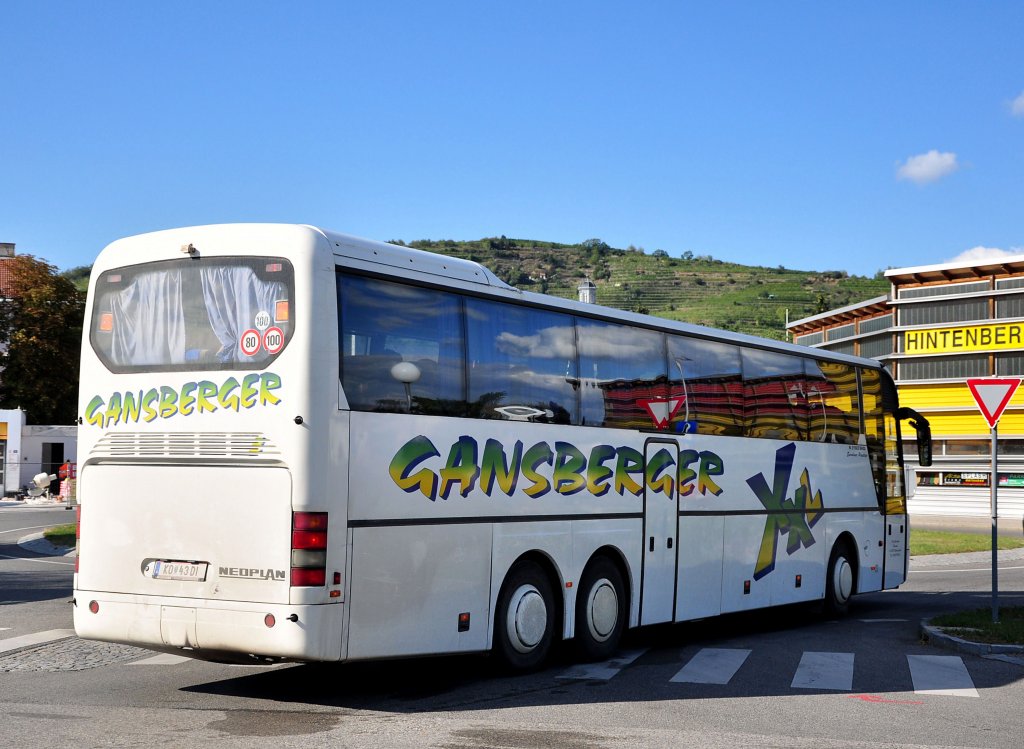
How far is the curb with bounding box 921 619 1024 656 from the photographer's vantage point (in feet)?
40.6

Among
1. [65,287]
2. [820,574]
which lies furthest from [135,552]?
[65,287]

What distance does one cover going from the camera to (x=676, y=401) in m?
13.6

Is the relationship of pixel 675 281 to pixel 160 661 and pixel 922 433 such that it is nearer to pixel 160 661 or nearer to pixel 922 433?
pixel 922 433

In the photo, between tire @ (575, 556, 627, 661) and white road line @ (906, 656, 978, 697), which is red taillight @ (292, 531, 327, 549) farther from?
white road line @ (906, 656, 978, 697)

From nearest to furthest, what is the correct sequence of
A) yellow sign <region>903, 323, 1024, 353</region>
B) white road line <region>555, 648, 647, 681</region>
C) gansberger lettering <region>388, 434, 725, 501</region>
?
1. gansberger lettering <region>388, 434, 725, 501</region>
2. white road line <region>555, 648, 647, 681</region>
3. yellow sign <region>903, 323, 1024, 353</region>

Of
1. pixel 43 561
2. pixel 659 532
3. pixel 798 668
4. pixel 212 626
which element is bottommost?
pixel 43 561

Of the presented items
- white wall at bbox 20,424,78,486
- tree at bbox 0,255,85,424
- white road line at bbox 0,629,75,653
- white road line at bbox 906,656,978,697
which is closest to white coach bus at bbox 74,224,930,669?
white road line at bbox 906,656,978,697

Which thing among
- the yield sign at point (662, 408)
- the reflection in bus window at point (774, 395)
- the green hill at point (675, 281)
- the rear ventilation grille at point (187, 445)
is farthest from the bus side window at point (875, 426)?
the green hill at point (675, 281)

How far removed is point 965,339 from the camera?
62.6m

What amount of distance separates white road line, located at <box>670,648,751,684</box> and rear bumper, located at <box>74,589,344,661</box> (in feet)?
12.2

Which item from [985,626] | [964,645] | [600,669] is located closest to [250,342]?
[600,669]

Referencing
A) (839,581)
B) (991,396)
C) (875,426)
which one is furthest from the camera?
(875,426)

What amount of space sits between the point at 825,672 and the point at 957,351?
5535 cm

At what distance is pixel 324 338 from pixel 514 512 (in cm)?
276
